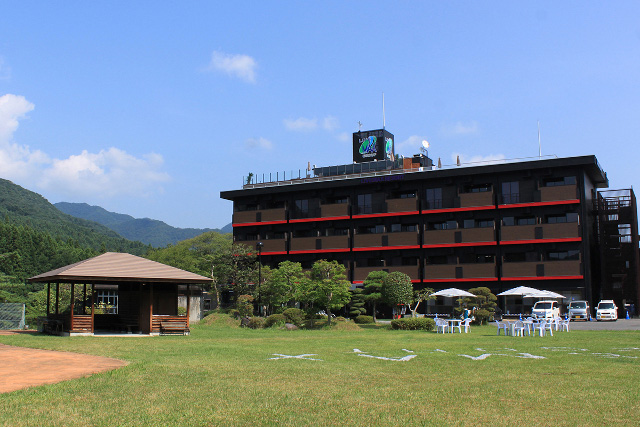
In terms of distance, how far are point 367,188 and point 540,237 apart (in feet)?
47.1

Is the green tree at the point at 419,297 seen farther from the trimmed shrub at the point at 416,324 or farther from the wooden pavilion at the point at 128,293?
the wooden pavilion at the point at 128,293

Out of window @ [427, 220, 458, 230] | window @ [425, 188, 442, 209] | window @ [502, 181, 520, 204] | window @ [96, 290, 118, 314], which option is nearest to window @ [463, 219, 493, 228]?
window @ [427, 220, 458, 230]

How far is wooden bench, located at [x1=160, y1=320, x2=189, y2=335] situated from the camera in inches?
1031

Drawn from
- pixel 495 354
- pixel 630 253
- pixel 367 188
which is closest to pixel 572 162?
pixel 630 253

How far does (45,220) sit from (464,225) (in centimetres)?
11168

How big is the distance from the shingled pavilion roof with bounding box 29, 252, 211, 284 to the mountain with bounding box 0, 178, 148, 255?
89820 mm

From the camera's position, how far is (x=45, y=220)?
435ft

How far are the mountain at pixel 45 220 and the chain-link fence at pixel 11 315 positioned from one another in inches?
3341

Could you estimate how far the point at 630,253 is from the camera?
4700cm

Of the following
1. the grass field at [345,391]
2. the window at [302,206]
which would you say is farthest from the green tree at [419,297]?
the grass field at [345,391]

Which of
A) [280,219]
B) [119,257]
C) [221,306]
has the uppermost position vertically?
[280,219]

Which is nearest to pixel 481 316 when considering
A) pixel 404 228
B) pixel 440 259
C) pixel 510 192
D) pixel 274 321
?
pixel 274 321

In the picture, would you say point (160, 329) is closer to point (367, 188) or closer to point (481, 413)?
point (481, 413)

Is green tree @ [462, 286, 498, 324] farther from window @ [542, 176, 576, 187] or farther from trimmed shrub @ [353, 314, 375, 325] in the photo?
window @ [542, 176, 576, 187]
